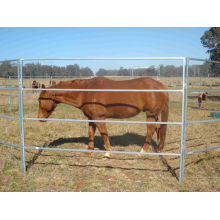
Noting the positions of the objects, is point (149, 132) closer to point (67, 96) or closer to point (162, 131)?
point (162, 131)

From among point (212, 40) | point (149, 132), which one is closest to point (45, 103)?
point (149, 132)

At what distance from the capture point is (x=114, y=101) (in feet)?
15.3

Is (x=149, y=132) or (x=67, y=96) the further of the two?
(x=67, y=96)

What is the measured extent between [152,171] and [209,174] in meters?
1.06

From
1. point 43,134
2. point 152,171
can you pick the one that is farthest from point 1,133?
point 152,171

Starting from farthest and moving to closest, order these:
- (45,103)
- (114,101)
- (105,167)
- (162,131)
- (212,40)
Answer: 1. (212,40)
2. (45,103)
3. (162,131)
4. (114,101)
5. (105,167)

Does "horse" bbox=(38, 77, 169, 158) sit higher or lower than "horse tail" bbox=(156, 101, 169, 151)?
higher

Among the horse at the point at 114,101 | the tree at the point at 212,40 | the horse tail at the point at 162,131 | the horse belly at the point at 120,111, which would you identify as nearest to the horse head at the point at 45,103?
the horse at the point at 114,101

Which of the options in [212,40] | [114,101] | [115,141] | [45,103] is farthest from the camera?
[212,40]

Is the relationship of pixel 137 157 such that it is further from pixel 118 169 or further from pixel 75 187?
pixel 75 187

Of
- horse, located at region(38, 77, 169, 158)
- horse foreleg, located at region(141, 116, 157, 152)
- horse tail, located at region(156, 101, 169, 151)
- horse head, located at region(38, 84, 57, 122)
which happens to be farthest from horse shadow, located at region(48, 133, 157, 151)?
horse head, located at region(38, 84, 57, 122)

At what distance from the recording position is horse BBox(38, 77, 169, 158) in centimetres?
465

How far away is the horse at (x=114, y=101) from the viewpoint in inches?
183

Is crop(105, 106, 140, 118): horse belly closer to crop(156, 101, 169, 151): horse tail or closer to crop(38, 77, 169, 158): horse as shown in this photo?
crop(38, 77, 169, 158): horse
